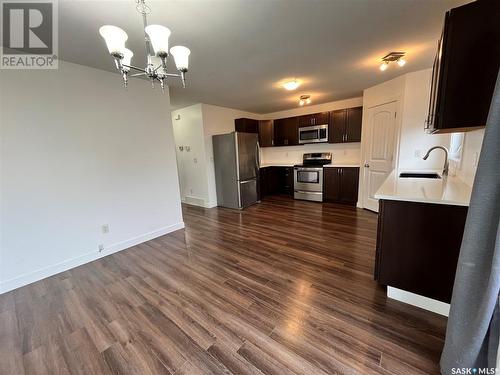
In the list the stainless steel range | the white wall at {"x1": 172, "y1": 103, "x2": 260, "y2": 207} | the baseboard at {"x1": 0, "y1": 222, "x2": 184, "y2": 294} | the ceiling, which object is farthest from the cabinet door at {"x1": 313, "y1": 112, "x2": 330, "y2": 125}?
the baseboard at {"x1": 0, "y1": 222, "x2": 184, "y2": 294}

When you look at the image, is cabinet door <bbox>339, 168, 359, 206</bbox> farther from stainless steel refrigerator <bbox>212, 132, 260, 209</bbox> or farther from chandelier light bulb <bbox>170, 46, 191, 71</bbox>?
chandelier light bulb <bbox>170, 46, 191, 71</bbox>

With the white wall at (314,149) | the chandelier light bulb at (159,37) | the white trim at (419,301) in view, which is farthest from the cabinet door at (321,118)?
the chandelier light bulb at (159,37)

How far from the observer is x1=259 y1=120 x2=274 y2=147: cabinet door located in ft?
19.5

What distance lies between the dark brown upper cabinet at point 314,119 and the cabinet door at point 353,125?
507mm

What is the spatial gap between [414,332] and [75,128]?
151 inches

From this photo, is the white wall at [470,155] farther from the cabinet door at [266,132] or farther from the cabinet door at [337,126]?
the cabinet door at [266,132]

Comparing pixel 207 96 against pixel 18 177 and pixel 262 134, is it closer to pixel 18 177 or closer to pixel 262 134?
pixel 262 134

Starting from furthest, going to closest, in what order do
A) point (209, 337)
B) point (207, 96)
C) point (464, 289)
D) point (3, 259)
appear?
point (207, 96), point (3, 259), point (209, 337), point (464, 289)

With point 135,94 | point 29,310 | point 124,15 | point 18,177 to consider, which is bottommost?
point 29,310

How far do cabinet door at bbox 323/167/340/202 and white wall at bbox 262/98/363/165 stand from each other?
579 millimetres

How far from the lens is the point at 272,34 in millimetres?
1983

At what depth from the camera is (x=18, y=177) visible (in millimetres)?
2113

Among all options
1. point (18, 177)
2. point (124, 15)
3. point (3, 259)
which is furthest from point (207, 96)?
point (3, 259)

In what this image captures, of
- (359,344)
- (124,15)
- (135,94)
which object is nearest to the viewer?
(359,344)
